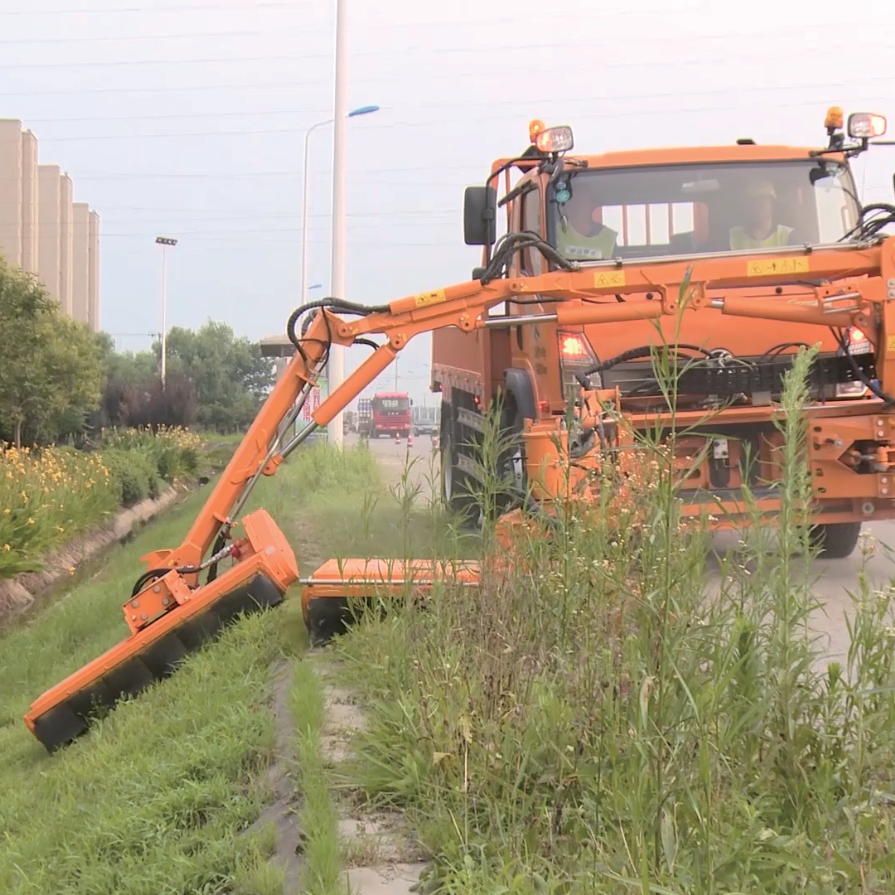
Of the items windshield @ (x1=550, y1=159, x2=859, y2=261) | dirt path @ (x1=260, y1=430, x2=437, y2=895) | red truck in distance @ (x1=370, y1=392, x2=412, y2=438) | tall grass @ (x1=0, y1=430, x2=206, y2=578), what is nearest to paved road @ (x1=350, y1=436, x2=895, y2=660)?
dirt path @ (x1=260, y1=430, x2=437, y2=895)

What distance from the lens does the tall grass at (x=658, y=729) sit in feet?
8.13

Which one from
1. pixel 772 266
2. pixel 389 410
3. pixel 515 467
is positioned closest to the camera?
pixel 515 467

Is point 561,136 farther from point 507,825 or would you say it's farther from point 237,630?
point 507,825

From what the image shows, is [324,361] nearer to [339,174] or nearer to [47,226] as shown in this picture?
[339,174]

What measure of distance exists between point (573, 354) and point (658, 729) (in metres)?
4.28

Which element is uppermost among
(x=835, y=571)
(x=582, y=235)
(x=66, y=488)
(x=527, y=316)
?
(x=582, y=235)

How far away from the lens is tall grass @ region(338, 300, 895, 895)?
8.13ft

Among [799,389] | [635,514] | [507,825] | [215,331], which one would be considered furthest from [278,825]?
[215,331]

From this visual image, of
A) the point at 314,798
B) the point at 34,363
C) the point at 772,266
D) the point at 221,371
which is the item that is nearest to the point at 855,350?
the point at 772,266

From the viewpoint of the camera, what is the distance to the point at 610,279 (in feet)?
20.3

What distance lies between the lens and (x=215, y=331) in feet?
250

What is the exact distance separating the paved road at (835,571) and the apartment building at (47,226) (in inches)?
2082

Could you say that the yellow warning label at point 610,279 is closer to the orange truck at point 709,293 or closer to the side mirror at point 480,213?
the orange truck at point 709,293

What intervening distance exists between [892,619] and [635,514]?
0.74m
